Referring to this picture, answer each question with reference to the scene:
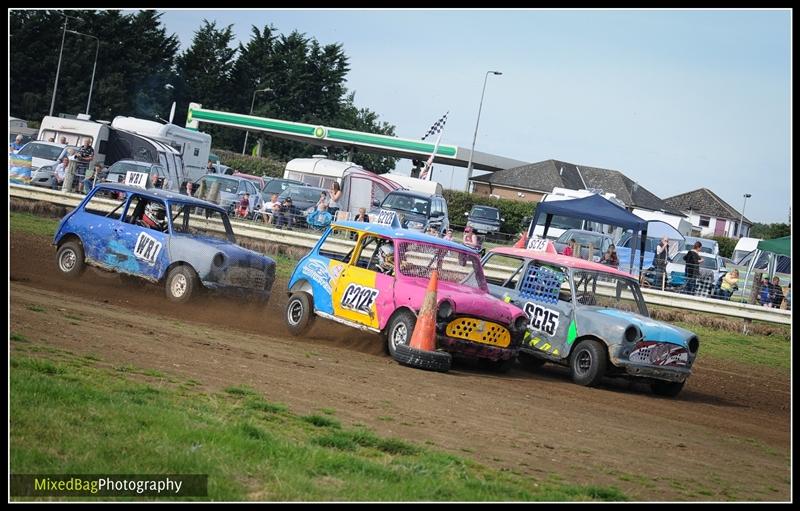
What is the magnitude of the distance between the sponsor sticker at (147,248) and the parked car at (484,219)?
29.6m

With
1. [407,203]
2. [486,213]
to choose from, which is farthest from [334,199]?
[486,213]

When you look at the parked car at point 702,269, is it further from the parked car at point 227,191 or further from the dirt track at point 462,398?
the parked car at point 227,191

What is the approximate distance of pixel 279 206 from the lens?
27.8 meters

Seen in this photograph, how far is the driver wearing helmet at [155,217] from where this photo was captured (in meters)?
15.1

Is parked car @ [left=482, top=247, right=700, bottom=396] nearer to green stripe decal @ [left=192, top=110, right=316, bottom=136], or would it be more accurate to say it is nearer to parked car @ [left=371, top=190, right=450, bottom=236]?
parked car @ [left=371, top=190, right=450, bottom=236]

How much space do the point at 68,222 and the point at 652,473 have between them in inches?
425

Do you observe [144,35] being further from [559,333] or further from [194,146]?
[559,333]

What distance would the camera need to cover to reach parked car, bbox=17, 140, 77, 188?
29.0m

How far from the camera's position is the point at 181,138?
3809cm

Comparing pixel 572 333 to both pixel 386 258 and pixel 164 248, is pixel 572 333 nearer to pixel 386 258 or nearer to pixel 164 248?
pixel 386 258

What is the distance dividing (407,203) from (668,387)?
15.9 meters

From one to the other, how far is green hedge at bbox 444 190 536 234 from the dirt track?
120 feet

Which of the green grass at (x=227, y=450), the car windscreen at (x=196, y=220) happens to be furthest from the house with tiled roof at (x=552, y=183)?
the green grass at (x=227, y=450)

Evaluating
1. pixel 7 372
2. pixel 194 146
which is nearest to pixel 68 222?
pixel 7 372
